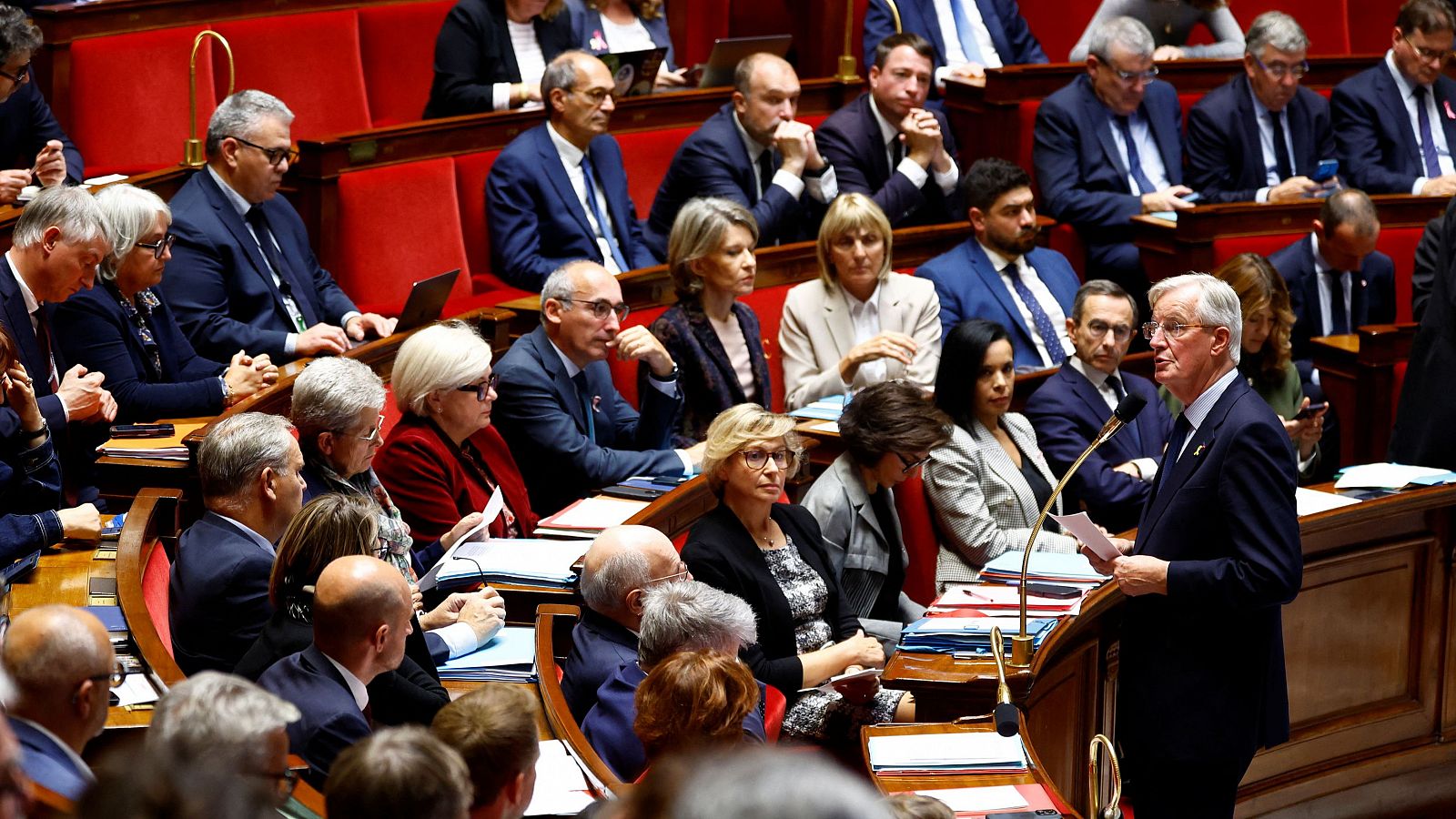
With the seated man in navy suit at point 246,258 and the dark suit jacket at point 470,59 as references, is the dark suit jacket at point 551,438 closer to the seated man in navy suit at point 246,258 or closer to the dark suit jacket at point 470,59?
Answer: the seated man in navy suit at point 246,258

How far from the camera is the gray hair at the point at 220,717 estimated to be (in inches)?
59.2

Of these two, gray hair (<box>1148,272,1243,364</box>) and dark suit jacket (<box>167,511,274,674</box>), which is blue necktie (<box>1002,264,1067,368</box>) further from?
dark suit jacket (<box>167,511,274,674</box>)

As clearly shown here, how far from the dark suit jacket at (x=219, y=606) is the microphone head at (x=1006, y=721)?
1.04 metres

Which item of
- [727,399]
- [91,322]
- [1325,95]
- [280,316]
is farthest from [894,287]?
[1325,95]

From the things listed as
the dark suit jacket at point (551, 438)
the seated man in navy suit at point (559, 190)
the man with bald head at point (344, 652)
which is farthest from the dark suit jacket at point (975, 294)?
the man with bald head at point (344, 652)

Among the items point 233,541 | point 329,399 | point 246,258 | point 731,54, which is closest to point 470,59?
point 731,54

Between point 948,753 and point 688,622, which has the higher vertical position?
point 688,622

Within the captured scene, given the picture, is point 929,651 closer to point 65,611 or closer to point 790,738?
point 790,738

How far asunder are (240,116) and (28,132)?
29.1 inches

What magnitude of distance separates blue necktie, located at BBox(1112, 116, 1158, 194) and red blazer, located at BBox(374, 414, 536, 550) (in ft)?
9.20

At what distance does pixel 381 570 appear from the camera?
2014 millimetres

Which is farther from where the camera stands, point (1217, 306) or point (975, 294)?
point (975, 294)

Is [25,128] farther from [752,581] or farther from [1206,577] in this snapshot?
[1206,577]

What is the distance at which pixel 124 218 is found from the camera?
3.00m
